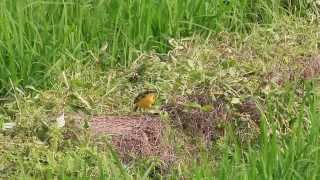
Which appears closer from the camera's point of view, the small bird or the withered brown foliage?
the withered brown foliage

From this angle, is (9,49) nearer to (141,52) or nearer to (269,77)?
(141,52)

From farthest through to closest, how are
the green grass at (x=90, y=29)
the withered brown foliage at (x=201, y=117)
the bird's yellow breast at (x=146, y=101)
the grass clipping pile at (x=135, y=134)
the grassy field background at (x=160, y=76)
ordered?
the green grass at (x=90, y=29), the bird's yellow breast at (x=146, y=101), the withered brown foliage at (x=201, y=117), the grass clipping pile at (x=135, y=134), the grassy field background at (x=160, y=76)

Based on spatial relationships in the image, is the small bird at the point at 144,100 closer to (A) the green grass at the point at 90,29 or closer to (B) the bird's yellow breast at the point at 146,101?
→ (B) the bird's yellow breast at the point at 146,101

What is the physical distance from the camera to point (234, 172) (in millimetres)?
3012

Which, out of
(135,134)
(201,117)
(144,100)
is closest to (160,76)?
(144,100)

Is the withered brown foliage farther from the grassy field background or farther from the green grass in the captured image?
the green grass

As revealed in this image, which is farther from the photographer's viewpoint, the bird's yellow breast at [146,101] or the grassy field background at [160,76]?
the bird's yellow breast at [146,101]

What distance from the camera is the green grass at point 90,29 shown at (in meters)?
3.95

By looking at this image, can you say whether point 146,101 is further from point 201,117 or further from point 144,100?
point 201,117

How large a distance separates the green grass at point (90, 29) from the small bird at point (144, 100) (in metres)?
0.44

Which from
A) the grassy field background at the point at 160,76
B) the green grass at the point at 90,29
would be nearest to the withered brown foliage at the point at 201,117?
the grassy field background at the point at 160,76

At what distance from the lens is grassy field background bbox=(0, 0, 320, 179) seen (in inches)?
126

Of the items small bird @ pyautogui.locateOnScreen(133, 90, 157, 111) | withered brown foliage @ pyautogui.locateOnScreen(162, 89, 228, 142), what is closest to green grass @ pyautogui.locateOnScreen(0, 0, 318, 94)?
small bird @ pyautogui.locateOnScreen(133, 90, 157, 111)

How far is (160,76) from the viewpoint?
398 centimetres
